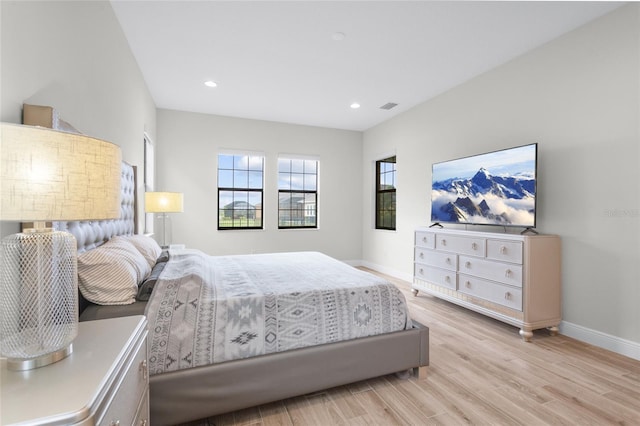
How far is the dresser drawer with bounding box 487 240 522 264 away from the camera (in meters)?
2.71

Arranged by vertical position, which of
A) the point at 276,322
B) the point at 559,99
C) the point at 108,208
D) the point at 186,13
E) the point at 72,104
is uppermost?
the point at 186,13

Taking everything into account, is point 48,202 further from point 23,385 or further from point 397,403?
point 397,403

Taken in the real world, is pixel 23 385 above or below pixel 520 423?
above

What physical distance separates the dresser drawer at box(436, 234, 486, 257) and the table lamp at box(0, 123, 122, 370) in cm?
313

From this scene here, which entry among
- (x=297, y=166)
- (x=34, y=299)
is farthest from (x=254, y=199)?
(x=34, y=299)

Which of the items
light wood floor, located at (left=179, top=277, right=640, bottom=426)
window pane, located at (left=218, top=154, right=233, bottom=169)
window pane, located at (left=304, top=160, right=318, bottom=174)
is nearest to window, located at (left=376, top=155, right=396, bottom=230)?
window pane, located at (left=304, top=160, right=318, bottom=174)

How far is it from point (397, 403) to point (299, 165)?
4.52m

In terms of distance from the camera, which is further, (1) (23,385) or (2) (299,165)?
(2) (299,165)

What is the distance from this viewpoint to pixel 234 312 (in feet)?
5.48

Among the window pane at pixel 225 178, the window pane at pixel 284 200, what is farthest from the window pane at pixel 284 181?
the window pane at pixel 225 178

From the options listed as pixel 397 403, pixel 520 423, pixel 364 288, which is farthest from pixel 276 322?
pixel 520 423

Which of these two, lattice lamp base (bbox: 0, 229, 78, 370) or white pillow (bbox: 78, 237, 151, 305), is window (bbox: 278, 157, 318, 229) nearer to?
white pillow (bbox: 78, 237, 151, 305)

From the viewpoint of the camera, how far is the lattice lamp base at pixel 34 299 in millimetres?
791

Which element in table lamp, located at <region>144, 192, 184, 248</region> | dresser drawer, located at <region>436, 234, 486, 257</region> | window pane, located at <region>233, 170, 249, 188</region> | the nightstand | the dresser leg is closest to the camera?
the nightstand
